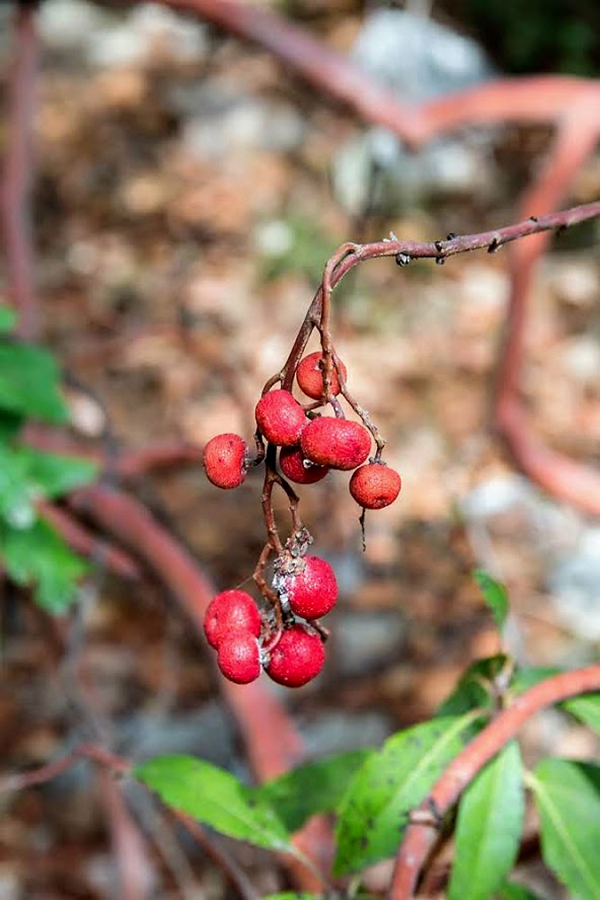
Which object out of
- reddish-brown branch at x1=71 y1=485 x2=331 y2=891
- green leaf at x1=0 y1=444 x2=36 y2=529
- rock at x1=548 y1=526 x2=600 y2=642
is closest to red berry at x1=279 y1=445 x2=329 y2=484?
reddish-brown branch at x1=71 y1=485 x2=331 y2=891

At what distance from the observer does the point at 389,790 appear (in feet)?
2.25

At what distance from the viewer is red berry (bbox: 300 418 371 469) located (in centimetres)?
47

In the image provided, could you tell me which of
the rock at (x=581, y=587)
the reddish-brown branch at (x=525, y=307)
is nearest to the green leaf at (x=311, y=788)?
the reddish-brown branch at (x=525, y=307)

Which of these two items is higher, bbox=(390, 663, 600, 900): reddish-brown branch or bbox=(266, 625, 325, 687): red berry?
bbox=(266, 625, 325, 687): red berry

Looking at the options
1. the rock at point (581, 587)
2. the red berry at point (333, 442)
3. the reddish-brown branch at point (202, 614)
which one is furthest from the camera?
the rock at point (581, 587)

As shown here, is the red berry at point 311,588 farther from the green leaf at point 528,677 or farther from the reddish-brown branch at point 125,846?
the reddish-brown branch at point 125,846

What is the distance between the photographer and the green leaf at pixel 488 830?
66 cm

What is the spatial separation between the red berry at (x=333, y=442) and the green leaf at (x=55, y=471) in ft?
2.63

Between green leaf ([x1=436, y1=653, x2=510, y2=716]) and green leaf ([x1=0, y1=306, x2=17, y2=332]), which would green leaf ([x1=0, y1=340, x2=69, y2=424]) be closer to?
green leaf ([x1=0, y1=306, x2=17, y2=332])

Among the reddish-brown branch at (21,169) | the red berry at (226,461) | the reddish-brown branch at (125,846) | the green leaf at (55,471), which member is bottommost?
the red berry at (226,461)

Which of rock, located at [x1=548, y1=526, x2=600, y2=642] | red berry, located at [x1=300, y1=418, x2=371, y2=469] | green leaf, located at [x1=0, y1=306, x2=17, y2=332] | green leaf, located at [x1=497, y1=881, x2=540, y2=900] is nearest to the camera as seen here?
red berry, located at [x1=300, y1=418, x2=371, y2=469]

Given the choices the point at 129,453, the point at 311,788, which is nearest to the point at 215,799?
the point at 311,788

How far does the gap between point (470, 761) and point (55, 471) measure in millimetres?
759

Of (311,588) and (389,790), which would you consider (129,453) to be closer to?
(389,790)
